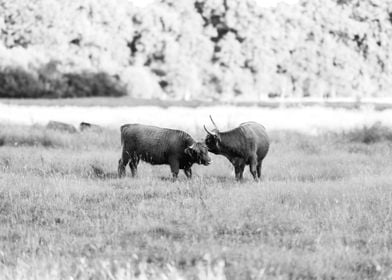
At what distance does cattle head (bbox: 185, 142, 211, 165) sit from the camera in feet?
35.9

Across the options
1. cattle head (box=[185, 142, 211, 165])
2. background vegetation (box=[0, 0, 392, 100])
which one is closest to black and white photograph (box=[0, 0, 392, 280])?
cattle head (box=[185, 142, 211, 165])

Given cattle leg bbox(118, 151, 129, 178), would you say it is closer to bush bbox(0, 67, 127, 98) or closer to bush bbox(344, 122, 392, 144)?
bush bbox(344, 122, 392, 144)

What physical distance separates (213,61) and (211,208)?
50930mm

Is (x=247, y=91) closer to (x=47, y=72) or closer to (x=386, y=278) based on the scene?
(x=47, y=72)

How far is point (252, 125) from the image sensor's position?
12023mm

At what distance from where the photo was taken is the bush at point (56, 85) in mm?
Result: 46250

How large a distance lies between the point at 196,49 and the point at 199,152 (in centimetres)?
4828

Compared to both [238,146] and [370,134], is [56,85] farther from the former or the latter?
[238,146]

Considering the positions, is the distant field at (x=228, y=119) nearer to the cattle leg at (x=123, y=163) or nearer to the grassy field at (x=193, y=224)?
the cattle leg at (x=123, y=163)

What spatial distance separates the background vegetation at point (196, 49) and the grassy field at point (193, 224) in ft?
124

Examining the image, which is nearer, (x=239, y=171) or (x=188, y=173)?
(x=239, y=171)

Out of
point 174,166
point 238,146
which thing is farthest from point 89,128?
point 238,146

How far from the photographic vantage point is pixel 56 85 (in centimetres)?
4759

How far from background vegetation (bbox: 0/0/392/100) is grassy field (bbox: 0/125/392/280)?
37728 mm
